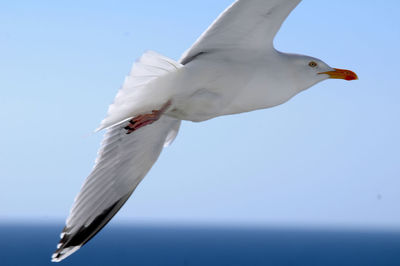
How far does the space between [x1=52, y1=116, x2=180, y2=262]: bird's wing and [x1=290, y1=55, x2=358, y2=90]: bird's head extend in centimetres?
89

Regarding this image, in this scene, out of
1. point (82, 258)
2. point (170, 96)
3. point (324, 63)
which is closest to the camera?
point (170, 96)

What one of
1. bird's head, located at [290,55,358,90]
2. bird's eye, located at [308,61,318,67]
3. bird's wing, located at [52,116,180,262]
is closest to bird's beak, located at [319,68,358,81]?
bird's head, located at [290,55,358,90]

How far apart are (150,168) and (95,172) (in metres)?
0.33

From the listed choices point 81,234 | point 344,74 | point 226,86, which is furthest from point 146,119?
point 344,74

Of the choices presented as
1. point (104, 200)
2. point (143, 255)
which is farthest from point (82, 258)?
point (104, 200)

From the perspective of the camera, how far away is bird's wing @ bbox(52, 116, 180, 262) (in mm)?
3572

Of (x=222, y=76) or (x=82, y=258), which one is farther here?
(x=82, y=258)

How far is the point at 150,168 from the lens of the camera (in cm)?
365

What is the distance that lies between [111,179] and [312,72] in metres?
1.33

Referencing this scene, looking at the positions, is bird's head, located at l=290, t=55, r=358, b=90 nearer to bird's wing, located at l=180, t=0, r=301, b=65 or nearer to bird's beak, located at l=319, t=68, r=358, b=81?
bird's beak, located at l=319, t=68, r=358, b=81

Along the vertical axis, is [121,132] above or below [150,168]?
above

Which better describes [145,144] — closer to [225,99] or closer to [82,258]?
[225,99]

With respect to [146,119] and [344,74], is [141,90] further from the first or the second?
[344,74]

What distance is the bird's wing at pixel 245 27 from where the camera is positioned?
299cm
